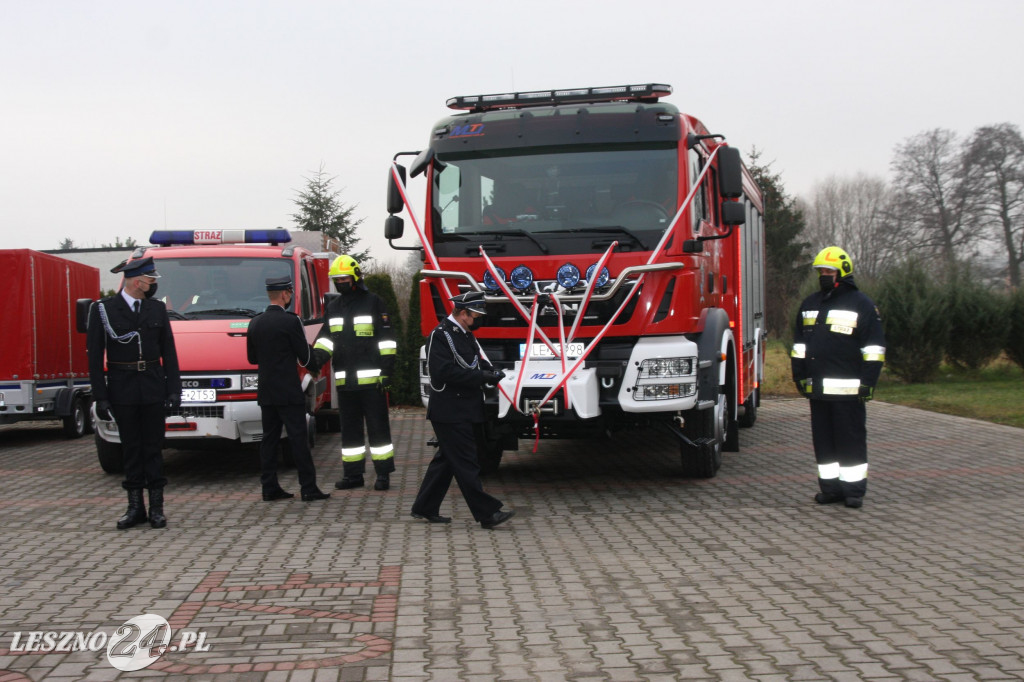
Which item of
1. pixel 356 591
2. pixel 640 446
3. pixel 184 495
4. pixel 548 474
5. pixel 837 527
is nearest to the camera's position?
pixel 356 591

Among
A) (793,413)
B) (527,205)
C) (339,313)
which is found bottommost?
(793,413)

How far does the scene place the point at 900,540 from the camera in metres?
6.95

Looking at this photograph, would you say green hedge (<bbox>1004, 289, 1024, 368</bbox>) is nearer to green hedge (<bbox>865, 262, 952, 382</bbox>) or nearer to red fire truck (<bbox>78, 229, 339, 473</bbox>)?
green hedge (<bbox>865, 262, 952, 382</bbox>)

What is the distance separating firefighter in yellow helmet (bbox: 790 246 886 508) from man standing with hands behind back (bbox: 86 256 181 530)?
5.05 m

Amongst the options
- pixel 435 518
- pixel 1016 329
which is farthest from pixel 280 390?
pixel 1016 329

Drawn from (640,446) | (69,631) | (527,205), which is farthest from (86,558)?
(640,446)

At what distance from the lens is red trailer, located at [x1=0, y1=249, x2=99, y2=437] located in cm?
1316

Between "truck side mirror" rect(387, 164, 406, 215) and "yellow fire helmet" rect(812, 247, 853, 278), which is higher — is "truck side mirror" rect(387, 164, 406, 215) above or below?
above

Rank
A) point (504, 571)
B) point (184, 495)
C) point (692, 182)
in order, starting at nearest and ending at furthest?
point (504, 571) → point (692, 182) → point (184, 495)

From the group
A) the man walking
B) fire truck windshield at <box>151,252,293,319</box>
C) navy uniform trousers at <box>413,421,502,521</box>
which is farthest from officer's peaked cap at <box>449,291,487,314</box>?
fire truck windshield at <box>151,252,293,319</box>

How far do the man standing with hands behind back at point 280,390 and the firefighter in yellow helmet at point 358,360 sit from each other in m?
0.33

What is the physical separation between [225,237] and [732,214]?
6.50m

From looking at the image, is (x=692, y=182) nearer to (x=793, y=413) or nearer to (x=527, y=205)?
(x=527, y=205)

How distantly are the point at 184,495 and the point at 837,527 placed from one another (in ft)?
18.5
